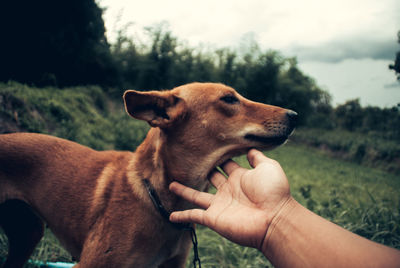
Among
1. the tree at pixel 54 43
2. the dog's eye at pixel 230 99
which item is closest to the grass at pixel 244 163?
the tree at pixel 54 43

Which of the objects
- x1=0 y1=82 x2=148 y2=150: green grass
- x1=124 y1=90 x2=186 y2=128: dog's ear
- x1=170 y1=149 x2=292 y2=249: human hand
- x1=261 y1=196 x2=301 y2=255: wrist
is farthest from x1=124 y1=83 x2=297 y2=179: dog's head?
x1=0 y1=82 x2=148 y2=150: green grass

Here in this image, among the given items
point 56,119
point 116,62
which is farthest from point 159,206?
point 116,62

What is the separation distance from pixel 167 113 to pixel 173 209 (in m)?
0.80

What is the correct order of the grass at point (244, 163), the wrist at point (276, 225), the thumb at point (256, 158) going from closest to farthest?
the wrist at point (276, 225), the thumb at point (256, 158), the grass at point (244, 163)

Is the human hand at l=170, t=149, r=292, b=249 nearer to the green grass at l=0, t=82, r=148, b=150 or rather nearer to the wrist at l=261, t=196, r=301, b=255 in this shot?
the wrist at l=261, t=196, r=301, b=255

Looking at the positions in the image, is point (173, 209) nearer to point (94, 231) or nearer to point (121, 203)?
point (121, 203)

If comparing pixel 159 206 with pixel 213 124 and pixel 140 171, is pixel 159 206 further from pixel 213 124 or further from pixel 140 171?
pixel 213 124

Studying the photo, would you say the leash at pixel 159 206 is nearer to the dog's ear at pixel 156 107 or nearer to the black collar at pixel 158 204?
the black collar at pixel 158 204

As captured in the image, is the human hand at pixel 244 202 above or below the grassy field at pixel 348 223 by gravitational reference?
above

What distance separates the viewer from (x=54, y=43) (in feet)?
27.5

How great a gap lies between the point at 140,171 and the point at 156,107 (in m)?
0.58

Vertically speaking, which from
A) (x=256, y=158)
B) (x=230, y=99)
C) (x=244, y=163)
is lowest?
(x=244, y=163)

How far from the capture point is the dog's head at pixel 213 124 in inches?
74.2

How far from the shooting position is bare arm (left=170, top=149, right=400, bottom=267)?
44.2 inches
